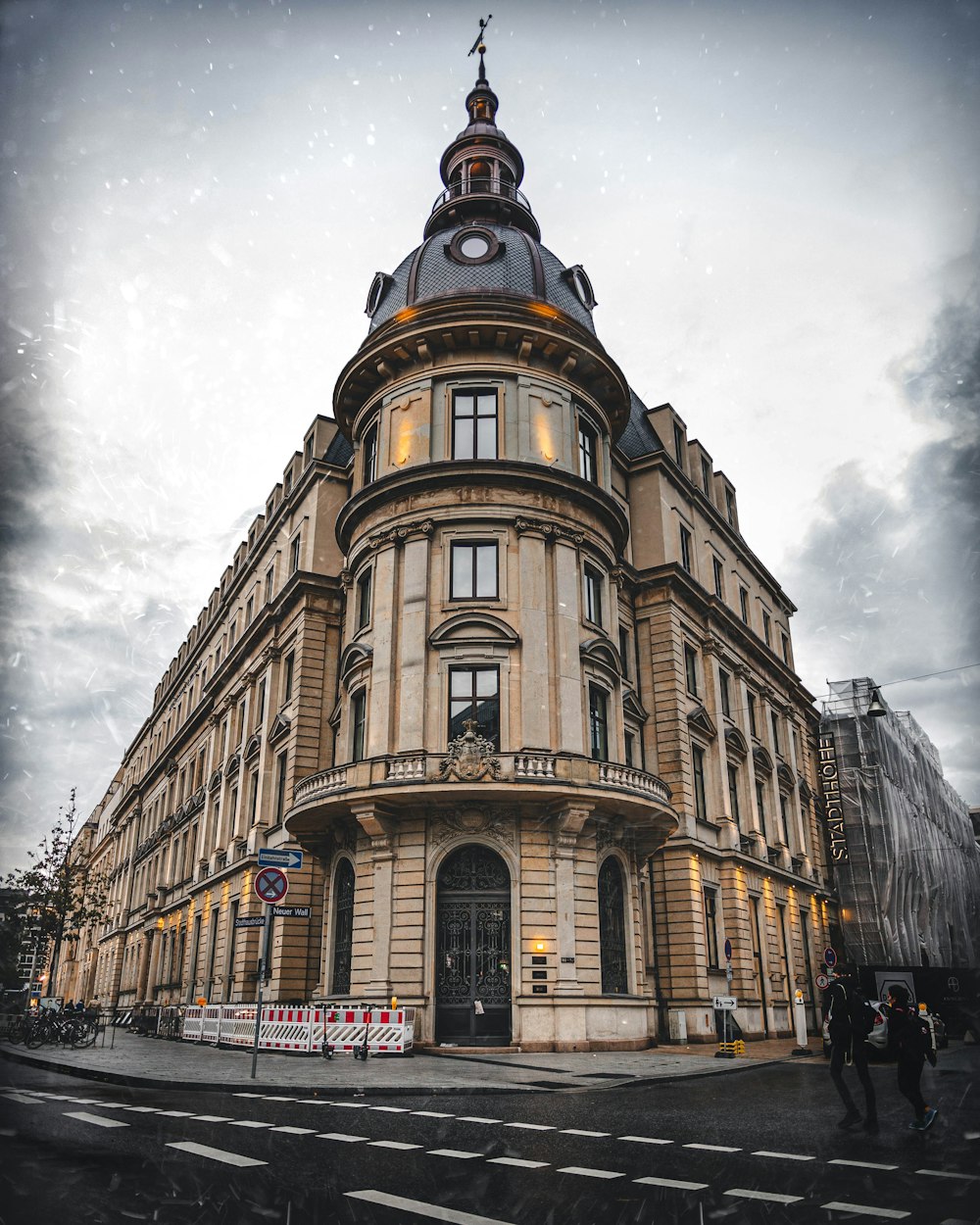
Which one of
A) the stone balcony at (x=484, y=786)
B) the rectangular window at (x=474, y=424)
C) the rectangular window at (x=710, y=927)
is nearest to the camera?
the stone balcony at (x=484, y=786)

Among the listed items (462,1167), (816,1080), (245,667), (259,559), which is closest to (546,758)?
(816,1080)

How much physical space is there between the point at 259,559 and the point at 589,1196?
41314mm

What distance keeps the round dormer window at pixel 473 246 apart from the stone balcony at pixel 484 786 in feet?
61.7

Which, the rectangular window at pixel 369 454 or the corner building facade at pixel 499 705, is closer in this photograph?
the corner building facade at pixel 499 705

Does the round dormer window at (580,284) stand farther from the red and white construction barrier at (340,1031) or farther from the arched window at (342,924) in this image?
the red and white construction barrier at (340,1031)

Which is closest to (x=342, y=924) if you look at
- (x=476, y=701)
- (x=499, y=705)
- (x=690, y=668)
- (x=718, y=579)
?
(x=476, y=701)

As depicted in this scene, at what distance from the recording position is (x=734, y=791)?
3966 cm

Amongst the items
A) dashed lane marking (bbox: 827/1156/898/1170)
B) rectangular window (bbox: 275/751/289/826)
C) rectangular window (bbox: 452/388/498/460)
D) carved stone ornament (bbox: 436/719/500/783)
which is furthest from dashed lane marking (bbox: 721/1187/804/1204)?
rectangular window (bbox: 275/751/289/826)

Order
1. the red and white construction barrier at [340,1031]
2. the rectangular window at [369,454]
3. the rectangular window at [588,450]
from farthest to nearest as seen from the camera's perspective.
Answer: the rectangular window at [369,454]
the rectangular window at [588,450]
the red and white construction barrier at [340,1031]

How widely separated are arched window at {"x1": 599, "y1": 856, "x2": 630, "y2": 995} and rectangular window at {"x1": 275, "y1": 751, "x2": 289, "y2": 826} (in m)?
12.4

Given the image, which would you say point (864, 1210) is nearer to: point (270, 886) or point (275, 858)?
point (270, 886)

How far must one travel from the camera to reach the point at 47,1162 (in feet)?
26.2

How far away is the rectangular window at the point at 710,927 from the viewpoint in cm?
3378

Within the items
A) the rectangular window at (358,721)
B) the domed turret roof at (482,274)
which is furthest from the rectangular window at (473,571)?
the domed turret roof at (482,274)
